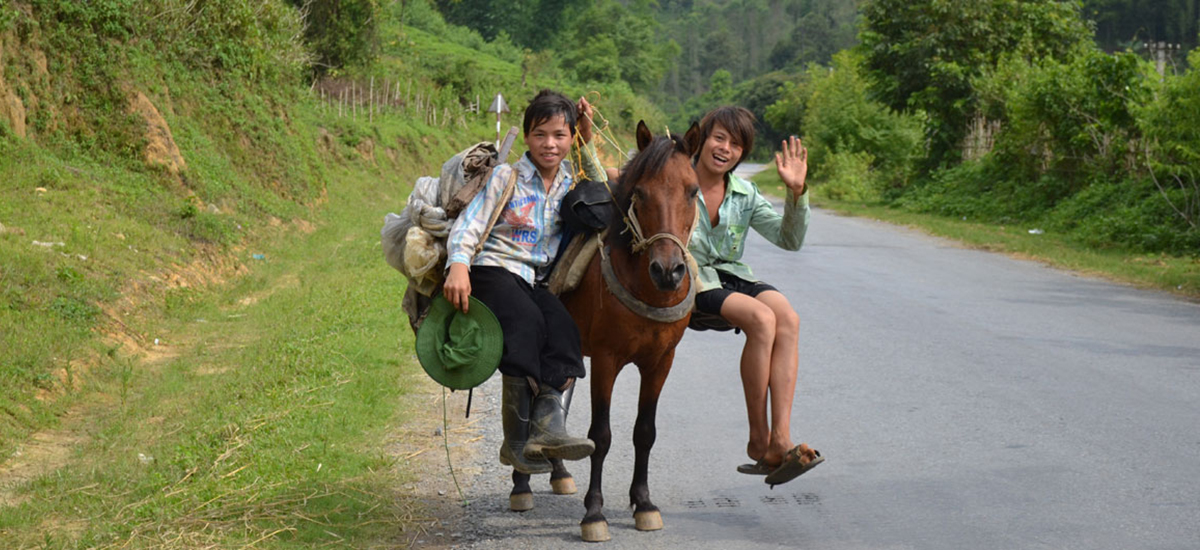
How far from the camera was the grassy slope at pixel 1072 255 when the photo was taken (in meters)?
13.7

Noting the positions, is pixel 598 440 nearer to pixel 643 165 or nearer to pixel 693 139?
pixel 643 165

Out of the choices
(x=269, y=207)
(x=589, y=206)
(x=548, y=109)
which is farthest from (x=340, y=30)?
(x=589, y=206)

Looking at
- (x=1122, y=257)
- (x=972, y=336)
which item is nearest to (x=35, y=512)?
(x=972, y=336)

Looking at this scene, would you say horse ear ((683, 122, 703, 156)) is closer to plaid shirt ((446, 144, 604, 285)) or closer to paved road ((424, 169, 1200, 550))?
plaid shirt ((446, 144, 604, 285))

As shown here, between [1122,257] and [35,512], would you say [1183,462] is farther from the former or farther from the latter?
[1122,257]

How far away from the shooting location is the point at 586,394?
27.4 feet

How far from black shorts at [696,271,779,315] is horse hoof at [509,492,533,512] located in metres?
1.18

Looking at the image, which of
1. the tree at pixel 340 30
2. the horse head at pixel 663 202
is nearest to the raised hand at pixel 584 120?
the horse head at pixel 663 202

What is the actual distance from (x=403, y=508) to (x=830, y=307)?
7205mm

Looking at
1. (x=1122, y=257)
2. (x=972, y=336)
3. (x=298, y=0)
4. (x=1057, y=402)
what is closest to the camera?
(x=1057, y=402)

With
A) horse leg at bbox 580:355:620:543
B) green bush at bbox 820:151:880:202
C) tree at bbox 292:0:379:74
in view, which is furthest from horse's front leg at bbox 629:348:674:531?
tree at bbox 292:0:379:74

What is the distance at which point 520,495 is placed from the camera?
5352 millimetres

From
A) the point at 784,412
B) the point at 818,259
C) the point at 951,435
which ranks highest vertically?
the point at 784,412

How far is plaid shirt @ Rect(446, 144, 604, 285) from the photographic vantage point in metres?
4.84
